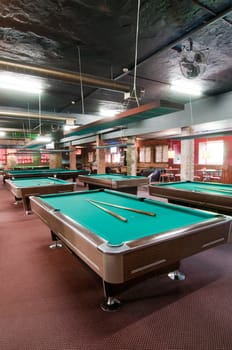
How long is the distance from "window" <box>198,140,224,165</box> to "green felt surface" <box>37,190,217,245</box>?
7.68 metres

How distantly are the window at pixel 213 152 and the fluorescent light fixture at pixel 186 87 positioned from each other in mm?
4123

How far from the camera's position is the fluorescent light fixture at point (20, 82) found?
409 cm

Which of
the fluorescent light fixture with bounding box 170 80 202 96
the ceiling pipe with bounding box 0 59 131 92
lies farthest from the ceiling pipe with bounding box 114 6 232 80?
the fluorescent light fixture with bounding box 170 80 202 96

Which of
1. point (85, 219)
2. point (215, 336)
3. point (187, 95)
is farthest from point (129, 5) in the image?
point (187, 95)

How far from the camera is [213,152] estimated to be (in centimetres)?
975

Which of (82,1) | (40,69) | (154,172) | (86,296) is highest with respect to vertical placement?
(82,1)

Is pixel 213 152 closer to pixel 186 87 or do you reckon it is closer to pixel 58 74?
pixel 186 87

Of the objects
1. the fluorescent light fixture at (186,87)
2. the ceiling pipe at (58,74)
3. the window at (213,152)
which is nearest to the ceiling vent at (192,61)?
the ceiling pipe at (58,74)

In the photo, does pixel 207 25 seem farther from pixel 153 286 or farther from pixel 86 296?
pixel 86 296

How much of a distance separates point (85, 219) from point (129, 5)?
7.74 feet

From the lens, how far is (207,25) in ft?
8.69

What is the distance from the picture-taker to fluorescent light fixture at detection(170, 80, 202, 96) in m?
4.93

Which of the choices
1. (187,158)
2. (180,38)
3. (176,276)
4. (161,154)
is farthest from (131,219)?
(161,154)

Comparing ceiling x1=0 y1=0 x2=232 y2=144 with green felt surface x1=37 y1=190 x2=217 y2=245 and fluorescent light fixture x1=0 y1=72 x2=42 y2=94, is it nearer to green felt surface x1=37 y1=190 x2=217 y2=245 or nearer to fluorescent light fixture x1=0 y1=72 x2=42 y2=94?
fluorescent light fixture x1=0 y1=72 x2=42 y2=94
